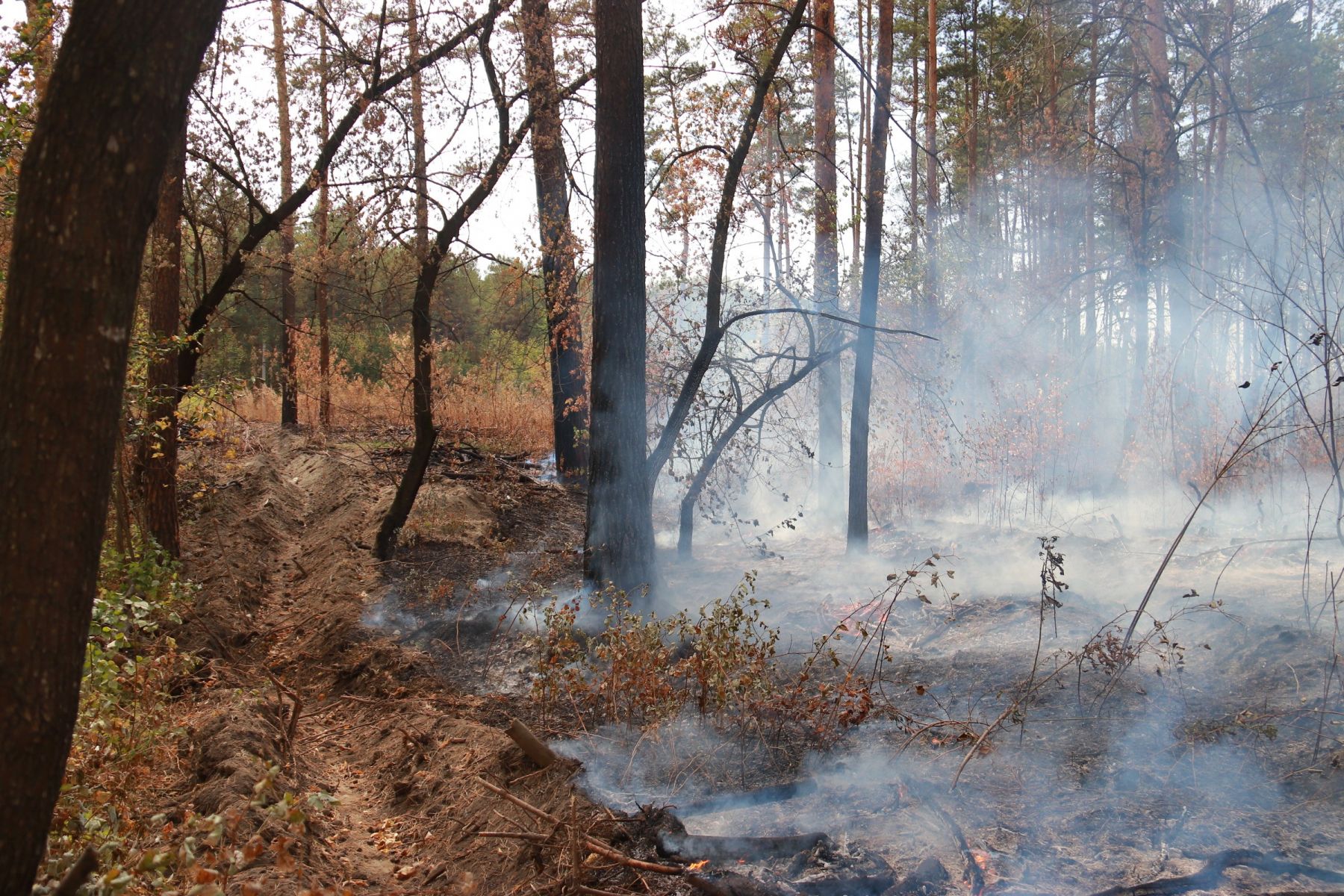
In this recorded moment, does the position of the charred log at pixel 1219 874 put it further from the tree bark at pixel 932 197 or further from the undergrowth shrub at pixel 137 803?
the tree bark at pixel 932 197

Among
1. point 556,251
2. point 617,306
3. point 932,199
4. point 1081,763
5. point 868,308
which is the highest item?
point 932,199

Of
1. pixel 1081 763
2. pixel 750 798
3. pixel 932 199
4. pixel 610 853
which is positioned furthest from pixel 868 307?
pixel 932 199

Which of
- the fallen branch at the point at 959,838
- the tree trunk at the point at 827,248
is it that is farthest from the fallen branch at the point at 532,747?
the tree trunk at the point at 827,248

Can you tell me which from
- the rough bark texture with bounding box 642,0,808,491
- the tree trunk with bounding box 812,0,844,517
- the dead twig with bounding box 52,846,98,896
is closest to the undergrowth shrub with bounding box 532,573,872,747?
the rough bark texture with bounding box 642,0,808,491

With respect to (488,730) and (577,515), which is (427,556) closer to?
(577,515)

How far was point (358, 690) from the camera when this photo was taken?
22.5 feet

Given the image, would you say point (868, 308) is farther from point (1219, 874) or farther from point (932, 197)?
point (932, 197)

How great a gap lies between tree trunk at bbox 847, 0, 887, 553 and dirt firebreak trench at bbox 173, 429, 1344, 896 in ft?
8.21

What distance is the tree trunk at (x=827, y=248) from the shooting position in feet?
36.7

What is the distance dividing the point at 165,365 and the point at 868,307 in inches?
271

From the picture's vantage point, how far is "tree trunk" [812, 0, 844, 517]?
440 inches

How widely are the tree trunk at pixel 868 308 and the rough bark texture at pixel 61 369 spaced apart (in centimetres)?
759

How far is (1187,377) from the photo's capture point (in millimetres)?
12039

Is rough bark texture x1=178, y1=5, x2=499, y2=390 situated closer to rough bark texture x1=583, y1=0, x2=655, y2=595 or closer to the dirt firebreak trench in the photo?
rough bark texture x1=583, y1=0, x2=655, y2=595
